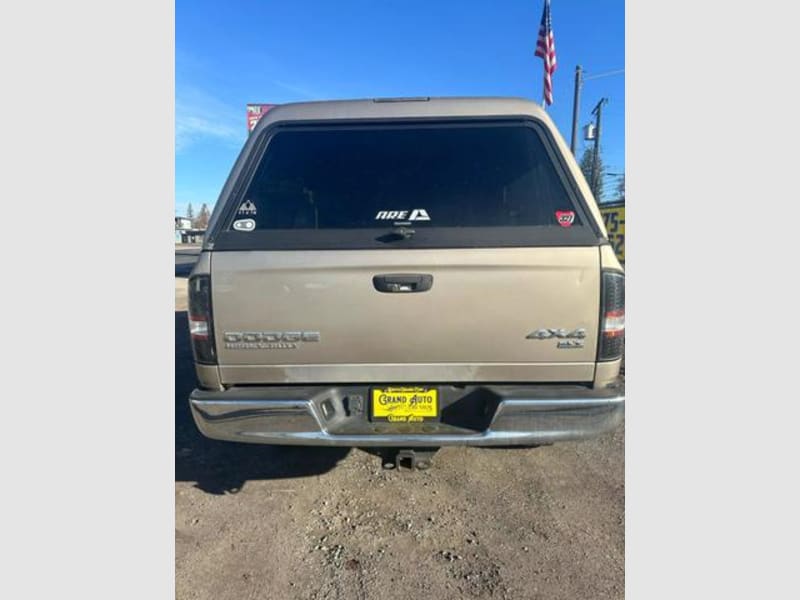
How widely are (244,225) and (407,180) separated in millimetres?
923

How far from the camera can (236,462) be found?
11.1ft

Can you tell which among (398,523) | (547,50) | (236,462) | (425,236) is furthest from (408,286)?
(547,50)

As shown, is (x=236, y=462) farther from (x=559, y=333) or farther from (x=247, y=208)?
(x=559, y=333)

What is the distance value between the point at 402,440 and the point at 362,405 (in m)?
0.29

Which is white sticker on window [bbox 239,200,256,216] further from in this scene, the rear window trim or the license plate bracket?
the license plate bracket

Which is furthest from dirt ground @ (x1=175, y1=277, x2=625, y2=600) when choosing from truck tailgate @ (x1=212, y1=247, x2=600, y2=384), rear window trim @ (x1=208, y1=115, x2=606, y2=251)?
rear window trim @ (x1=208, y1=115, x2=606, y2=251)

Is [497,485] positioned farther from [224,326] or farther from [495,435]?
[224,326]

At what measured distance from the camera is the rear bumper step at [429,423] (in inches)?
90.6

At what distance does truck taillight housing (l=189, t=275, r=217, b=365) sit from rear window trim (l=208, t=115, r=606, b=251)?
0.21 meters

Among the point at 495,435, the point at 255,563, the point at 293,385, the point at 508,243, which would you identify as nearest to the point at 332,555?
the point at 255,563

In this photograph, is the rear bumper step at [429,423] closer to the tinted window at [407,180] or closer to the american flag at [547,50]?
the tinted window at [407,180]

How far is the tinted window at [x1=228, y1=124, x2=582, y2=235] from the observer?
7.78 ft

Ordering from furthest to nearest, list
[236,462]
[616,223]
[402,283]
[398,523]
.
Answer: [616,223]
[236,462]
[398,523]
[402,283]

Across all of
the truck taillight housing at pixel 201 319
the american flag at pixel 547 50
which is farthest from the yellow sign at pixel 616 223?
the truck taillight housing at pixel 201 319
